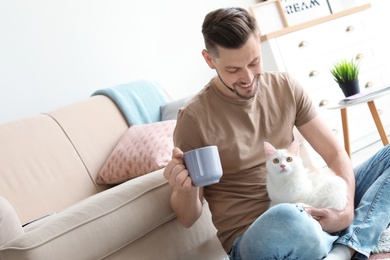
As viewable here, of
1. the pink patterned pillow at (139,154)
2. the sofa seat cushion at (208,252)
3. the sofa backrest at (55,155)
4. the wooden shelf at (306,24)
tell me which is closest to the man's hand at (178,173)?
the sofa seat cushion at (208,252)

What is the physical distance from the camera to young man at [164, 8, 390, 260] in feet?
5.54

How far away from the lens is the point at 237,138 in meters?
1.77

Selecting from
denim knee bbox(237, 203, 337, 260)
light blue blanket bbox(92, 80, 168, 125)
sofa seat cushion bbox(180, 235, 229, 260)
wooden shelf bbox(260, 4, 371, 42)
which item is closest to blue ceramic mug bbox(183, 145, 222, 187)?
denim knee bbox(237, 203, 337, 260)

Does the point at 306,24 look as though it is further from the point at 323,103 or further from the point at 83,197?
the point at 83,197

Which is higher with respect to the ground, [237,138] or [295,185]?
[237,138]

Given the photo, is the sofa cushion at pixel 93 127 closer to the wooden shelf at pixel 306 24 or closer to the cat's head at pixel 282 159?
the wooden shelf at pixel 306 24

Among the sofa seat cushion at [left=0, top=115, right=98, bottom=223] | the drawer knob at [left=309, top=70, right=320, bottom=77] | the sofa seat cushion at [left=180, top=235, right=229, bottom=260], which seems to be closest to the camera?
the sofa seat cushion at [left=180, top=235, right=229, bottom=260]

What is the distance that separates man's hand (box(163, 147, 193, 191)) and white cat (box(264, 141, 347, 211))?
0.26 meters

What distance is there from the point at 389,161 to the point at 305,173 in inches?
11.4

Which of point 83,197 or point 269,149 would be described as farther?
point 83,197

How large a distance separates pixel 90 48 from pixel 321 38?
4.85ft

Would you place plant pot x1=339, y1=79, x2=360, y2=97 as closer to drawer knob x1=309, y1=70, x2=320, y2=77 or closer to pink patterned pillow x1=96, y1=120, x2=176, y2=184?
drawer knob x1=309, y1=70, x2=320, y2=77

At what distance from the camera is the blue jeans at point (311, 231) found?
4.95 ft

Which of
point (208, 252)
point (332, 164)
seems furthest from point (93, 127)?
point (332, 164)
